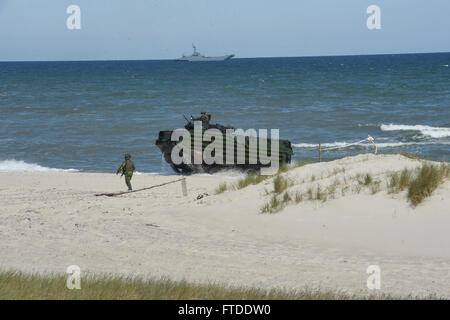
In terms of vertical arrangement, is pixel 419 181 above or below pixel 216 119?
below

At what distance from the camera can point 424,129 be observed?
3366cm

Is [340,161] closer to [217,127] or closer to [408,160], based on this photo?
[408,160]

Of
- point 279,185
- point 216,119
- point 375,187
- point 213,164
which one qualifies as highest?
point 216,119

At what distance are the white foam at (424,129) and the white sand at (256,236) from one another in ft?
59.7

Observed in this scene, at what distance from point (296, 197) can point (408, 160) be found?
2.97 metres

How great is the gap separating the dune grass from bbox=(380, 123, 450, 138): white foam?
1027 inches

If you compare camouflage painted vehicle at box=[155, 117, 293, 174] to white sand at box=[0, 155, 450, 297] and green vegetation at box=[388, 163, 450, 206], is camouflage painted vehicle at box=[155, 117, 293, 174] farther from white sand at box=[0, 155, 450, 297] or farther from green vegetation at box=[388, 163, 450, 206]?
green vegetation at box=[388, 163, 450, 206]

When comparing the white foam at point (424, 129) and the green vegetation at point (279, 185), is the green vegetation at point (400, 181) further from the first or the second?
the white foam at point (424, 129)

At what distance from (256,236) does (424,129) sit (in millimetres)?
24268

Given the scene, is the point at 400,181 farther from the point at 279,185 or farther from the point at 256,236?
the point at 256,236

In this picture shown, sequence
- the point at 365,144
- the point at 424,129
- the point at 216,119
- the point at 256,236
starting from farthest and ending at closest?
the point at 216,119 → the point at 424,129 → the point at 365,144 → the point at 256,236

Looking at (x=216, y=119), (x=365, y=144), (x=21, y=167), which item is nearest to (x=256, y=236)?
(x=21, y=167)

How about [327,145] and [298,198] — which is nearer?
[298,198]

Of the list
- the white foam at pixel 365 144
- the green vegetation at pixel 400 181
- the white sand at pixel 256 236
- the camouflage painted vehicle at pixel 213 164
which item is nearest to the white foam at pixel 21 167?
the camouflage painted vehicle at pixel 213 164
